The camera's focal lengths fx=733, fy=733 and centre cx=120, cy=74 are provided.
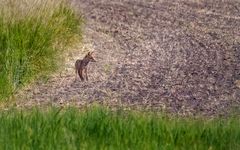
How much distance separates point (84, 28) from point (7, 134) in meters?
5.98

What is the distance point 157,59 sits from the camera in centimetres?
1002

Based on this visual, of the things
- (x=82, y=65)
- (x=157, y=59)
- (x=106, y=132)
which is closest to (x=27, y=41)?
(x=82, y=65)

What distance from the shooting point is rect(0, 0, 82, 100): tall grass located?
855 cm

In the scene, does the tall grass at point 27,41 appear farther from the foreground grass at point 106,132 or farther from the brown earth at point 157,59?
the foreground grass at point 106,132

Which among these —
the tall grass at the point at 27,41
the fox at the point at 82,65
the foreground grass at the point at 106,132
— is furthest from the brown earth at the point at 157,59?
the foreground grass at the point at 106,132

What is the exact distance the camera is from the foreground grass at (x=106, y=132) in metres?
5.55

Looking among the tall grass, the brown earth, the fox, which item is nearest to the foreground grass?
the brown earth

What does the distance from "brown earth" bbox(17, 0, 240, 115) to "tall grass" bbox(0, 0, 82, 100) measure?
22 centimetres

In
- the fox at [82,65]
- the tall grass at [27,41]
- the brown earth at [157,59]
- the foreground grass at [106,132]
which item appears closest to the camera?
the foreground grass at [106,132]

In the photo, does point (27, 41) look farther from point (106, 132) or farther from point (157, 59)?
point (106, 132)

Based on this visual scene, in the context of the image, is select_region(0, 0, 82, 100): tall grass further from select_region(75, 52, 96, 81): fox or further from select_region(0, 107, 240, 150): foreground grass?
select_region(0, 107, 240, 150): foreground grass

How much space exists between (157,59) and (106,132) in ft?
13.9

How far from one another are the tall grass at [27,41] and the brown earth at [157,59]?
22 cm

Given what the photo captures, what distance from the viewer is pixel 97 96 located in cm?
824
